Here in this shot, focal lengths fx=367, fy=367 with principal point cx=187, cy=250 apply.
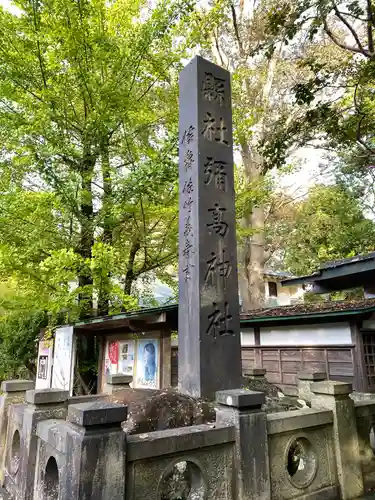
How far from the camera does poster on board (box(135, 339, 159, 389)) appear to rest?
9646mm

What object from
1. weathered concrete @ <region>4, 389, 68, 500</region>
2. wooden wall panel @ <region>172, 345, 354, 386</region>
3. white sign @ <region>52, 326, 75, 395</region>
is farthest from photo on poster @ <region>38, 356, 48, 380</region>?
weathered concrete @ <region>4, 389, 68, 500</region>

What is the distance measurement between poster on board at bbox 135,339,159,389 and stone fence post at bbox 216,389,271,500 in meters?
5.91

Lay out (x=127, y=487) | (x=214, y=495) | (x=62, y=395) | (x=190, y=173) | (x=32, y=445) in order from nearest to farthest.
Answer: (x=127, y=487) → (x=214, y=495) → (x=32, y=445) → (x=62, y=395) → (x=190, y=173)

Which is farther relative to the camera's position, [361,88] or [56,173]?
[361,88]

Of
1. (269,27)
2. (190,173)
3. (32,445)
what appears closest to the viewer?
(32,445)

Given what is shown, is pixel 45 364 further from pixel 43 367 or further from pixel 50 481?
pixel 50 481

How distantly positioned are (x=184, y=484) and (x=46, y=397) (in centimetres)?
184

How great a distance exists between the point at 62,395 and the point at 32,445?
1.95 ft

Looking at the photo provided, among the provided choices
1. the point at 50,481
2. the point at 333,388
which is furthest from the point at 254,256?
the point at 50,481

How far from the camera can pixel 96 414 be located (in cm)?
295

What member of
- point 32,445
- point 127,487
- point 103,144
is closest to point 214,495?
point 127,487

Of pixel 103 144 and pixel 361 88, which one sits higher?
A: pixel 361 88

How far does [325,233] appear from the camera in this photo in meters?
21.7

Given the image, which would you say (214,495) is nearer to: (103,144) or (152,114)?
(103,144)
